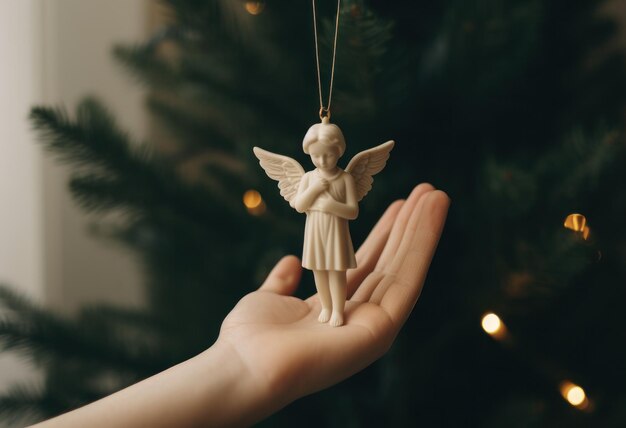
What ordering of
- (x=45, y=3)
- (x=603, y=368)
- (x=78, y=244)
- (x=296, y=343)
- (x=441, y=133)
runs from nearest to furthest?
(x=296, y=343) < (x=441, y=133) < (x=603, y=368) < (x=45, y=3) < (x=78, y=244)

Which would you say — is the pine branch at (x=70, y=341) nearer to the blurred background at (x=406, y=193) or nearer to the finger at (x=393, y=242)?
the blurred background at (x=406, y=193)

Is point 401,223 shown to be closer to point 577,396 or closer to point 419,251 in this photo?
point 419,251

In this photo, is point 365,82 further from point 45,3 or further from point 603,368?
point 45,3

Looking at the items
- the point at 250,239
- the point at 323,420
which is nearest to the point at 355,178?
the point at 250,239

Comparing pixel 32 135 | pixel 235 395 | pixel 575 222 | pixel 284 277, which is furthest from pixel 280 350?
pixel 32 135

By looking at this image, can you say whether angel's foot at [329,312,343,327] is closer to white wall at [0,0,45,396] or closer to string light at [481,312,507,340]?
string light at [481,312,507,340]

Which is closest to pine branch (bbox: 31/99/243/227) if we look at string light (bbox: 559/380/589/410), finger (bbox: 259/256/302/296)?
finger (bbox: 259/256/302/296)
